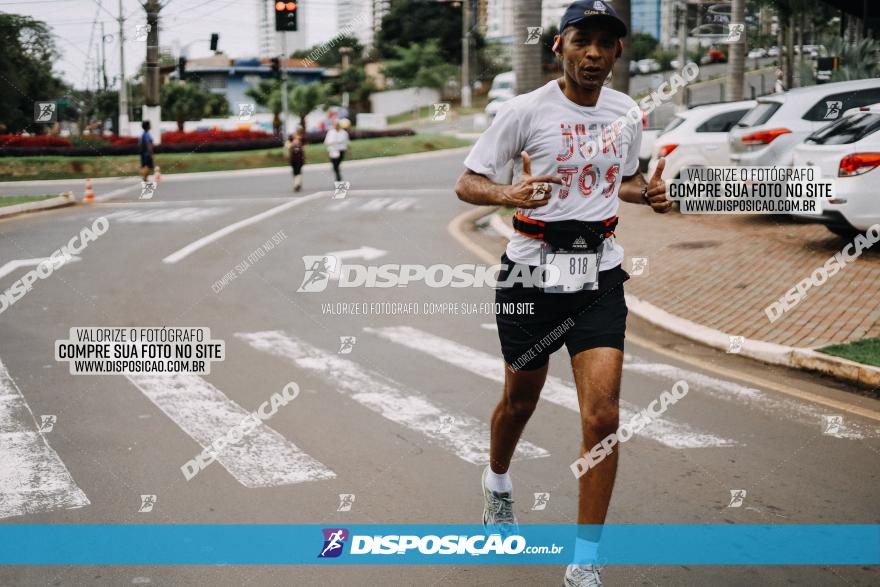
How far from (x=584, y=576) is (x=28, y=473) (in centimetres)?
338

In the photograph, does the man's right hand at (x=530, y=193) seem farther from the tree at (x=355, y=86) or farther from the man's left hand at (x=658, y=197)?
the tree at (x=355, y=86)

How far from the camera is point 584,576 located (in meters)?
3.82

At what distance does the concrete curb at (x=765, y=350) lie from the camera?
26.0 feet

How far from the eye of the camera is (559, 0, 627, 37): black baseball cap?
3.94 m

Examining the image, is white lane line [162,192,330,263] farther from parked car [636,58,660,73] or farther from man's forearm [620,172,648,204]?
parked car [636,58,660,73]

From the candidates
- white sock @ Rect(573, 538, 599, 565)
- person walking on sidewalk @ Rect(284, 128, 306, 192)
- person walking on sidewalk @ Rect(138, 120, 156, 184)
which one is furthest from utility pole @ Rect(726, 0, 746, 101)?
white sock @ Rect(573, 538, 599, 565)

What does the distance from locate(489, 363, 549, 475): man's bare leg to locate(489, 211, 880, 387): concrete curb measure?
437 centimetres

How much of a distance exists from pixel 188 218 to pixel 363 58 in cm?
6721

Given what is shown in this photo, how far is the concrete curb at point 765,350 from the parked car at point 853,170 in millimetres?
2585

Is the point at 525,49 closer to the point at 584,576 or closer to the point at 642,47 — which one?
the point at 584,576

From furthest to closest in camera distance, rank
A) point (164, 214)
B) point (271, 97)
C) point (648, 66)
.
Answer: point (648, 66)
point (271, 97)
point (164, 214)

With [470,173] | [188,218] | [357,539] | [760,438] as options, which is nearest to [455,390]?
[760,438]

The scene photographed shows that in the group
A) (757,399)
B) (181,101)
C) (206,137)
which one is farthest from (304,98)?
(757,399)

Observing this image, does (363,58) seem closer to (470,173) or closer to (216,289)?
(216,289)
